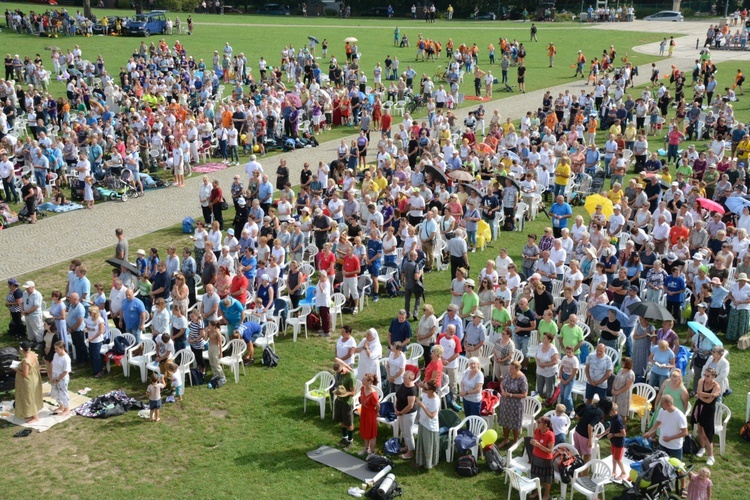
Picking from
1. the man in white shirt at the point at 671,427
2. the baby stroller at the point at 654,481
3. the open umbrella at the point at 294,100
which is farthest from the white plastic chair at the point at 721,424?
the open umbrella at the point at 294,100

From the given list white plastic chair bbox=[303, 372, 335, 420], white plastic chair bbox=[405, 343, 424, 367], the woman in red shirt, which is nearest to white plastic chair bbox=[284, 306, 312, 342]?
white plastic chair bbox=[303, 372, 335, 420]

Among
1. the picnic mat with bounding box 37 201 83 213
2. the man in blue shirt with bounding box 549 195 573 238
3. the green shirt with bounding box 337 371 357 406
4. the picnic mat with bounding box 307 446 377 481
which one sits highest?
the man in blue shirt with bounding box 549 195 573 238

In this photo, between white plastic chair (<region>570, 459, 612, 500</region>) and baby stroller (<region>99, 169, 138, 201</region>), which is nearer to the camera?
white plastic chair (<region>570, 459, 612, 500</region>)

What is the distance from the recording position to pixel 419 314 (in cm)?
1659

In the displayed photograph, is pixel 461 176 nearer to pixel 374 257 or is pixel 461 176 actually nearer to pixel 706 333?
pixel 374 257

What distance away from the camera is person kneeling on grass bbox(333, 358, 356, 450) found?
12.0 metres

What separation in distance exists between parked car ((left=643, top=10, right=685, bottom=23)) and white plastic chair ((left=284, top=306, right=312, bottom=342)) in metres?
67.3

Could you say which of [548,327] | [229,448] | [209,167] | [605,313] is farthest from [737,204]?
[209,167]

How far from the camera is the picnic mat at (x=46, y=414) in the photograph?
12.8 m

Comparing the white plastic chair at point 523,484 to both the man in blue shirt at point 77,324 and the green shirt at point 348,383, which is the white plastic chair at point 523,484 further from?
the man in blue shirt at point 77,324

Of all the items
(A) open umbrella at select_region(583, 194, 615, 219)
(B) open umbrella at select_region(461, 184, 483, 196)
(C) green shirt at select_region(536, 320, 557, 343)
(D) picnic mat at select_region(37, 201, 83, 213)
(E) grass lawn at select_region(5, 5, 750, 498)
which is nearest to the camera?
(E) grass lawn at select_region(5, 5, 750, 498)

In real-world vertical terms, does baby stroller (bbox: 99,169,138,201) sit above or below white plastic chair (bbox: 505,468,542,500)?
above

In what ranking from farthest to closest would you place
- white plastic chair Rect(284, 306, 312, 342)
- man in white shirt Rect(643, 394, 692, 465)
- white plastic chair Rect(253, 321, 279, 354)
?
white plastic chair Rect(284, 306, 312, 342)
white plastic chair Rect(253, 321, 279, 354)
man in white shirt Rect(643, 394, 692, 465)

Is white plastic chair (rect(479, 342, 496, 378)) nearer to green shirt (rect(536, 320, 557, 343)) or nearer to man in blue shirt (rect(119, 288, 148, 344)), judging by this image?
green shirt (rect(536, 320, 557, 343))
